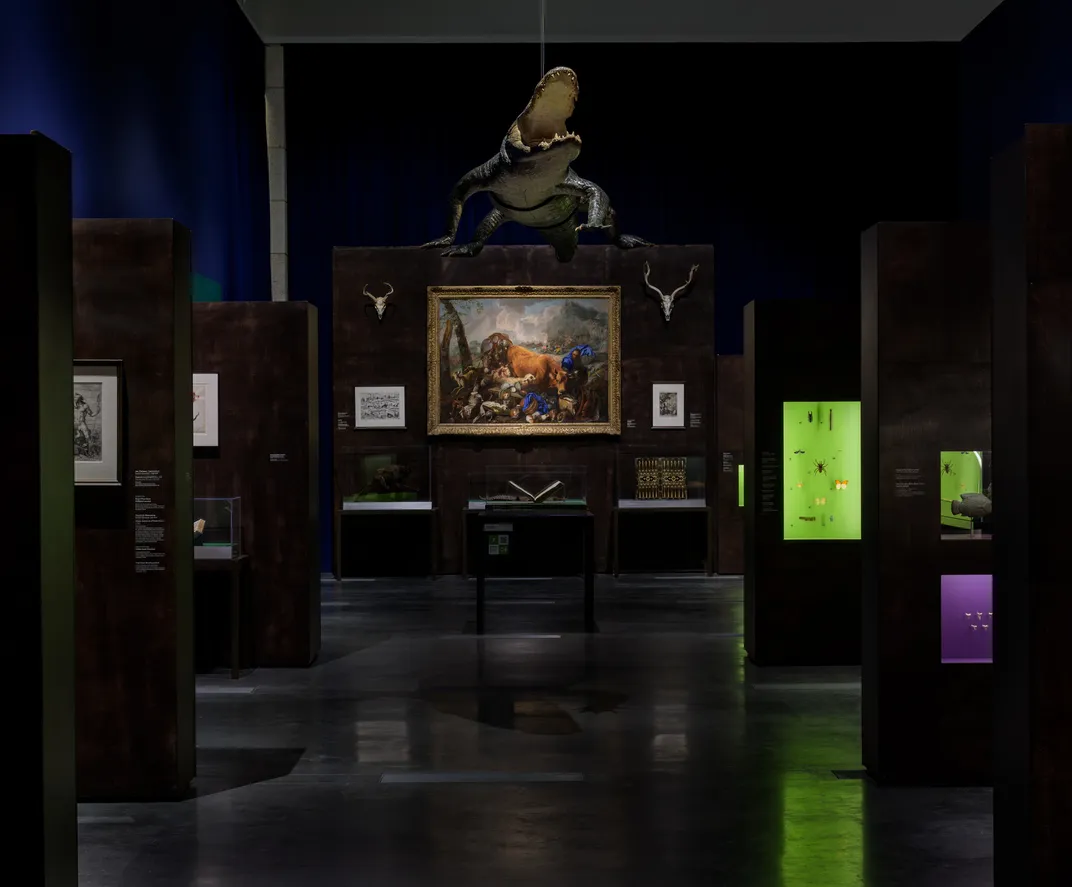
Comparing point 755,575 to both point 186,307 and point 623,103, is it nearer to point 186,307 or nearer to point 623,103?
point 186,307

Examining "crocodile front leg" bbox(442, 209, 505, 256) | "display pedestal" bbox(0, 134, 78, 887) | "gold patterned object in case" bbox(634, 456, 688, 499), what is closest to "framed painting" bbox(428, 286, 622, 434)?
"gold patterned object in case" bbox(634, 456, 688, 499)

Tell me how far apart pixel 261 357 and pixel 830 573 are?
17.1 feet

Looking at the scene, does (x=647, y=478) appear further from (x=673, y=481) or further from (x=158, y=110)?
(x=158, y=110)

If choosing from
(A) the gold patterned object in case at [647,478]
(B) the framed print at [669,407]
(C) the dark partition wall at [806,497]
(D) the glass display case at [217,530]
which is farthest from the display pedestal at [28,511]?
(B) the framed print at [669,407]

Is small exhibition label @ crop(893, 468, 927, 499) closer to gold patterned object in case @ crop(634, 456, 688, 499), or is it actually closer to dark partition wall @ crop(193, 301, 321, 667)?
dark partition wall @ crop(193, 301, 321, 667)

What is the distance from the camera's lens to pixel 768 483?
9.65 m

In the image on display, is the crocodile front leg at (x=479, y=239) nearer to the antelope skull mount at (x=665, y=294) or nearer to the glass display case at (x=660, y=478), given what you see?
the antelope skull mount at (x=665, y=294)

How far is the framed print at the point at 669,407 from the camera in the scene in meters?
15.6

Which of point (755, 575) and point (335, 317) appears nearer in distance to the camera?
point (755, 575)

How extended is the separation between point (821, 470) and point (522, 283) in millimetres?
7152

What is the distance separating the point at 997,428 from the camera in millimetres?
4168

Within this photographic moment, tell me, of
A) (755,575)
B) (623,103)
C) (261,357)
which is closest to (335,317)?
(623,103)

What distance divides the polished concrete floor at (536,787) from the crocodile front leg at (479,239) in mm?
3415

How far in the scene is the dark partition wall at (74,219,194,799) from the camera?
598 cm
